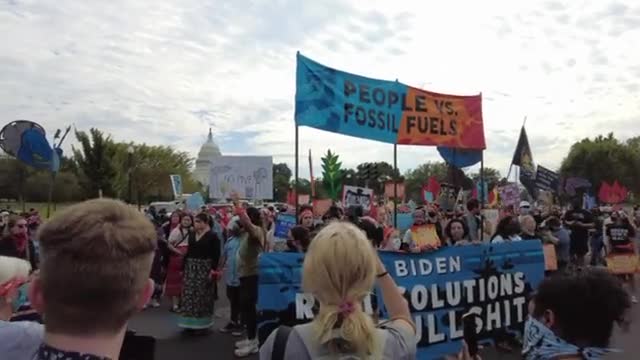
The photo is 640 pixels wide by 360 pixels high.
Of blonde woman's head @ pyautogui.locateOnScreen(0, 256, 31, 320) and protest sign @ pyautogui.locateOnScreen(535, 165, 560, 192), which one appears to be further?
protest sign @ pyautogui.locateOnScreen(535, 165, 560, 192)

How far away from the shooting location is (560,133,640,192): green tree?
6906 centimetres

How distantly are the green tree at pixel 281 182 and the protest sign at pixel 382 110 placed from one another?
215 feet

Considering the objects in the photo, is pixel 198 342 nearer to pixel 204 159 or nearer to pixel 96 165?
pixel 96 165

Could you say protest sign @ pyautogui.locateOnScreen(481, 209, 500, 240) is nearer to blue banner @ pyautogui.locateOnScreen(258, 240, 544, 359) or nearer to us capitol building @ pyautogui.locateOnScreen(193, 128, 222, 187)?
blue banner @ pyautogui.locateOnScreen(258, 240, 544, 359)

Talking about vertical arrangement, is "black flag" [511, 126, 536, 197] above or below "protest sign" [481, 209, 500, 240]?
above

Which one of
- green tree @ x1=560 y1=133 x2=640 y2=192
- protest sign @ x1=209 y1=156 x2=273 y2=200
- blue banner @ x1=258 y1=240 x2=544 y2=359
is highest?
green tree @ x1=560 y1=133 x2=640 y2=192

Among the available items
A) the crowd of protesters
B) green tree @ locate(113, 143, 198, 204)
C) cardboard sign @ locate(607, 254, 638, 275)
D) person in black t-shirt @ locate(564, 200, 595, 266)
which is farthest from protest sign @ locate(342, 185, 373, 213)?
green tree @ locate(113, 143, 198, 204)

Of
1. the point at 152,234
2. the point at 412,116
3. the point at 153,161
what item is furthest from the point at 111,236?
the point at 153,161

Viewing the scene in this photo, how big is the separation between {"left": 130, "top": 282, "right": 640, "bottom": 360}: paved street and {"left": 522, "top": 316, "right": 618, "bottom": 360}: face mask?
5.28 metres

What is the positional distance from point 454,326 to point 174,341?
4342 millimetres

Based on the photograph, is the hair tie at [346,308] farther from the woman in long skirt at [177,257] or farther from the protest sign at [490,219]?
the protest sign at [490,219]

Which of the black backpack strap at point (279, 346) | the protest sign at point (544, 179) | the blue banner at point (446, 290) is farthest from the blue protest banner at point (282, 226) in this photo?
the protest sign at point (544, 179)

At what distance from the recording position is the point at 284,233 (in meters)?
12.4

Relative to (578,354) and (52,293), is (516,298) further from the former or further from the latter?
(52,293)
